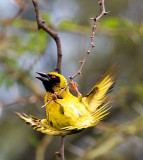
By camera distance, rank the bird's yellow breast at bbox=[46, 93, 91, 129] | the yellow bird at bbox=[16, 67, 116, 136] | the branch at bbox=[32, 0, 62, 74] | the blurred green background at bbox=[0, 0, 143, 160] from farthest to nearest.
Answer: the blurred green background at bbox=[0, 0, 143, 160] < the bird's yellow breast at bbox=[46, 93, 91, 129] < the yellow bird at bbox=[16, 67, 116, 136] < the branch at bbox=[32, 0, 62, 74]

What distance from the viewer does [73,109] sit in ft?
9.39

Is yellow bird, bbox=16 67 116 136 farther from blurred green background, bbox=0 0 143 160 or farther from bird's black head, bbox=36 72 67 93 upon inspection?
blurred green background, bbox=0 0 143 160

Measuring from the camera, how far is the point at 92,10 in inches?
283

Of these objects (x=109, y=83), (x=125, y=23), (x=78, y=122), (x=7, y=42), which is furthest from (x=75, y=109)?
(x=7, y=42)

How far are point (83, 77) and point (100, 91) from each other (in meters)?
3.61

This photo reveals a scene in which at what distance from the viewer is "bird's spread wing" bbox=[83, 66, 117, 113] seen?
9.40 feet

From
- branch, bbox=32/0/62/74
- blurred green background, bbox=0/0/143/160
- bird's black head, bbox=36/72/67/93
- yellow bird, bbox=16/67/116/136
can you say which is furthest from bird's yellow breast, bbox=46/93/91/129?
blurred green background, bbox=0/0/143/160

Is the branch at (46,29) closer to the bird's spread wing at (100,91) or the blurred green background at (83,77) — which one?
the bird's spread wing at (100,91)

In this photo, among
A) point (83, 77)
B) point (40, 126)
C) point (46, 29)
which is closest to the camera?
point (46, 29)

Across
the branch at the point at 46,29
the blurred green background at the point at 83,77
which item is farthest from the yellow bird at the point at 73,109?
the blurred green background at the point at 83,77

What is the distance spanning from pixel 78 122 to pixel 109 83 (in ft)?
1.50

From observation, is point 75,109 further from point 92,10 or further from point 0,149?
point 92,10

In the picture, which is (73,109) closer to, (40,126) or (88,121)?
(88,121)

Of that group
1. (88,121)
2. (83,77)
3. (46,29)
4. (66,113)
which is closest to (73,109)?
(66,113)
